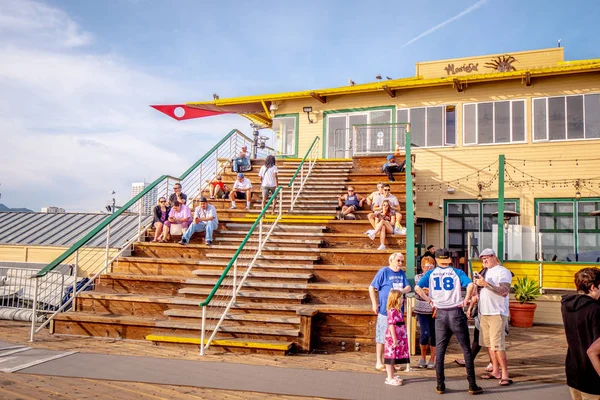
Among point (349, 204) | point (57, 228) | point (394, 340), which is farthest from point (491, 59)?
point (57, 228)

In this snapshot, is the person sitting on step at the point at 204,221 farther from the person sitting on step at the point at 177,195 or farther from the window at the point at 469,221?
the window at the point at 469,221

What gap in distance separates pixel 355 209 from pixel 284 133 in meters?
8.27

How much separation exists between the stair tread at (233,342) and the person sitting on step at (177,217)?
334 centimetres

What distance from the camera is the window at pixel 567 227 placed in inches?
581

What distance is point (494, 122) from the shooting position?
52.9 feet

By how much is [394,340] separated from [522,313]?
6.86 m

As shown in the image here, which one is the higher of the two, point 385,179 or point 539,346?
point 385,179

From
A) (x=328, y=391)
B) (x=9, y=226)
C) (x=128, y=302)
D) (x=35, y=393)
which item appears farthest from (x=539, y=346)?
(x=9, y=226)

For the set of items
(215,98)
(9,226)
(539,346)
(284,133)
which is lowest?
(539,346)

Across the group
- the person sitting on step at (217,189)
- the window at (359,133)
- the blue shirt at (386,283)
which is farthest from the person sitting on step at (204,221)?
the window at (359,133)

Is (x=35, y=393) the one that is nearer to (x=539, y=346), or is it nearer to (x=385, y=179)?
(x=539, y=346)

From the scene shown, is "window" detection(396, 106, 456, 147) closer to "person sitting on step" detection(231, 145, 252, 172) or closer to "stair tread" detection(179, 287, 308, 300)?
"person sitting on step" detection(231, 145, 252, 172)

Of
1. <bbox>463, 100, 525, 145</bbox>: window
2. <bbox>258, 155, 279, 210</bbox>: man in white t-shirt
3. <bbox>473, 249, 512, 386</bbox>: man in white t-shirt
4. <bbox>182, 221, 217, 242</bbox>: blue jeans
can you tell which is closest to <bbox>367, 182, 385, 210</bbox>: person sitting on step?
<bbox>258, 155, 279, 210</bbox>: man in white t-shirt

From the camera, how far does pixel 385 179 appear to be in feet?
43.9
